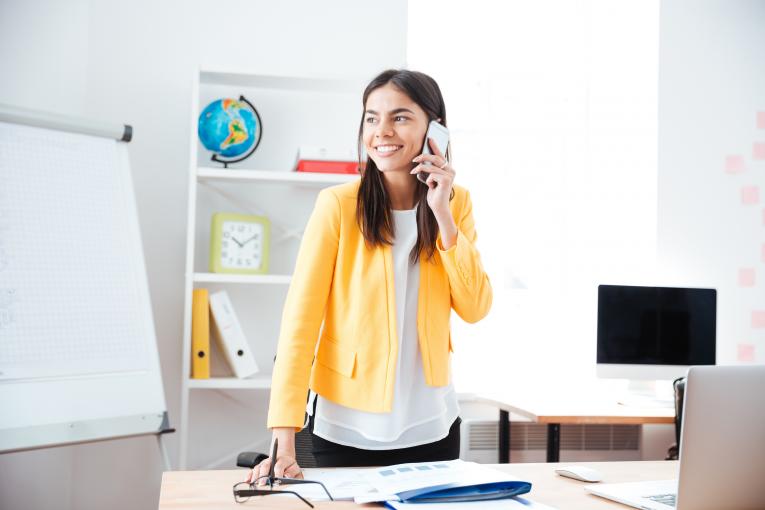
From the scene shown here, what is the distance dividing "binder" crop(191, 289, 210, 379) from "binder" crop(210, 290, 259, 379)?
0.14 feet

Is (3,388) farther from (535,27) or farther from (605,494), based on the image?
(535,27)

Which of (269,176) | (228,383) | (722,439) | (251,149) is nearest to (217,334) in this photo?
(228,383)

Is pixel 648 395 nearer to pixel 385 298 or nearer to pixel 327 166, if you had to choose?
pixel 327 166

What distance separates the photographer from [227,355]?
281 cm

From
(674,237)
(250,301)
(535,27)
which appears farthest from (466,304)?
(535,27)

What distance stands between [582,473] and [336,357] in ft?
1.82

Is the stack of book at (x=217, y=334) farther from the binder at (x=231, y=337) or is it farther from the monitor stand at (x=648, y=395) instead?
the monitor stand at (x=648, y=395)

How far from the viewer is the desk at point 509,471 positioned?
117 centimetres

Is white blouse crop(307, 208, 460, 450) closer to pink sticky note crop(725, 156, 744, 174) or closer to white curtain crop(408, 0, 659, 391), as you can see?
white curtain crop(408, 0, 659, 391)

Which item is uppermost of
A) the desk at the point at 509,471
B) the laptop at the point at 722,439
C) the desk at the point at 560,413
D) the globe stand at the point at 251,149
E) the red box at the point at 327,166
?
the globe stand at the point at 251,149

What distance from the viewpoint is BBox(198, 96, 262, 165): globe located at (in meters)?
2.82

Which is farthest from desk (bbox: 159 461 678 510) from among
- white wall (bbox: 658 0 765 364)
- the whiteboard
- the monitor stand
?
white wall (bbox: 658 0 765 364)

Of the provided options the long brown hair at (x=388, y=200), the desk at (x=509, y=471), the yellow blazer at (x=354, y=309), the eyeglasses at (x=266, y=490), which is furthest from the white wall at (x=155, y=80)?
the eyeglasses at (x=266, y=490)

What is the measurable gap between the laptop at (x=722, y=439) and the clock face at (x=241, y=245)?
6.83ft
